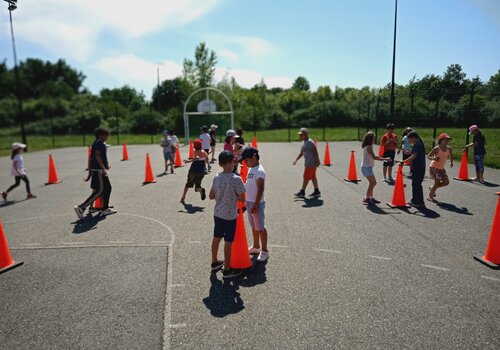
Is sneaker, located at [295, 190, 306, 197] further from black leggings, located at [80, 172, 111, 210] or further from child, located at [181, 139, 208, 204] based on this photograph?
black leggings, located at [80, 172, 111, 210]

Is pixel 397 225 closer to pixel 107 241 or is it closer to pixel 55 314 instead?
pixel 107 241

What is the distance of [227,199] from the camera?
452 centimetres

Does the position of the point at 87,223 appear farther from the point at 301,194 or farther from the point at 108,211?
the point at 301,194

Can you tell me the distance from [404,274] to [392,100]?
59.5ft

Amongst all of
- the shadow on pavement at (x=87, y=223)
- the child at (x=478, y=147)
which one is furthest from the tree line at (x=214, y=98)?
the child at (x=478, y=147)

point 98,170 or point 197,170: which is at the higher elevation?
point 98,170

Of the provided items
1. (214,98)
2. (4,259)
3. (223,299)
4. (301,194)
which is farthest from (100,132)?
(214,98)

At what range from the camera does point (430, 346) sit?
10.5 feet

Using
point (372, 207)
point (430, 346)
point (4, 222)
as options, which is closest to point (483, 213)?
point (372, 207)

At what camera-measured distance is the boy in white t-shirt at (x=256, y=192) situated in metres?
4.86

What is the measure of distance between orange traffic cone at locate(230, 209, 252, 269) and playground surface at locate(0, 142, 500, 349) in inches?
7.8

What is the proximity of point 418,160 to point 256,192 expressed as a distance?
16.5 feet

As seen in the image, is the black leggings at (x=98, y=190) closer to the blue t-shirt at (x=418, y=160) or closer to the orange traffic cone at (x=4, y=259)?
the orange traffic cone at (x=4, y=259)

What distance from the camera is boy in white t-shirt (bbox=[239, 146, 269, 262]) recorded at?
4.86 m
